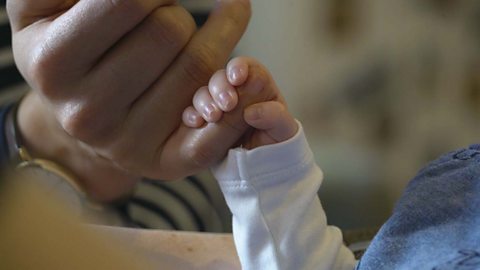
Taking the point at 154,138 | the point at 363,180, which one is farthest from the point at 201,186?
the point at 154,138

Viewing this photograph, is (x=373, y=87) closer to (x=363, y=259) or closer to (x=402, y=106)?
(x=402, y=106)

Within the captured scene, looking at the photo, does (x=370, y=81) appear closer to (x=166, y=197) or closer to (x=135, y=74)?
(x=166, y=197)

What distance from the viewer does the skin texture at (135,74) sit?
1.51 ft

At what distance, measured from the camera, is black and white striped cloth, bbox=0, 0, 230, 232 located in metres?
0.80

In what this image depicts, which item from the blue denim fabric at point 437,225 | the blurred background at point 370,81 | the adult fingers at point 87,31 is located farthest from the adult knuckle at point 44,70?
the blurred background at point 370,81

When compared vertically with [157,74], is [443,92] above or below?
below

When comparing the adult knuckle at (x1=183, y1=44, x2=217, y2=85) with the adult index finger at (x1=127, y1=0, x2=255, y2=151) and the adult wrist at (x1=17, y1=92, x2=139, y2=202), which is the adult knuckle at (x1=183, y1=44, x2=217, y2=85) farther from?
the adult wrist at (x1=17, y1=92, x2=139, y2=202)

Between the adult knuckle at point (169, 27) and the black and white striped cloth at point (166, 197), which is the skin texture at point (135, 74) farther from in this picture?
the black and white striped cloth at point (166, 197)

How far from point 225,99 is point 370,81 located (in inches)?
24.3

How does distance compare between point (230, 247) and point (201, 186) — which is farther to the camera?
point (201, 186)

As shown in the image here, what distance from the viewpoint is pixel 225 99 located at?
44 centimetres

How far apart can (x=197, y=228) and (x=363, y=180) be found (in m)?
0.32

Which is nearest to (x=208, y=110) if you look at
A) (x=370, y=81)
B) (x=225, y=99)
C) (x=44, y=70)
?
(x=225, y=99)

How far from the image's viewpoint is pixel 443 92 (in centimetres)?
104
